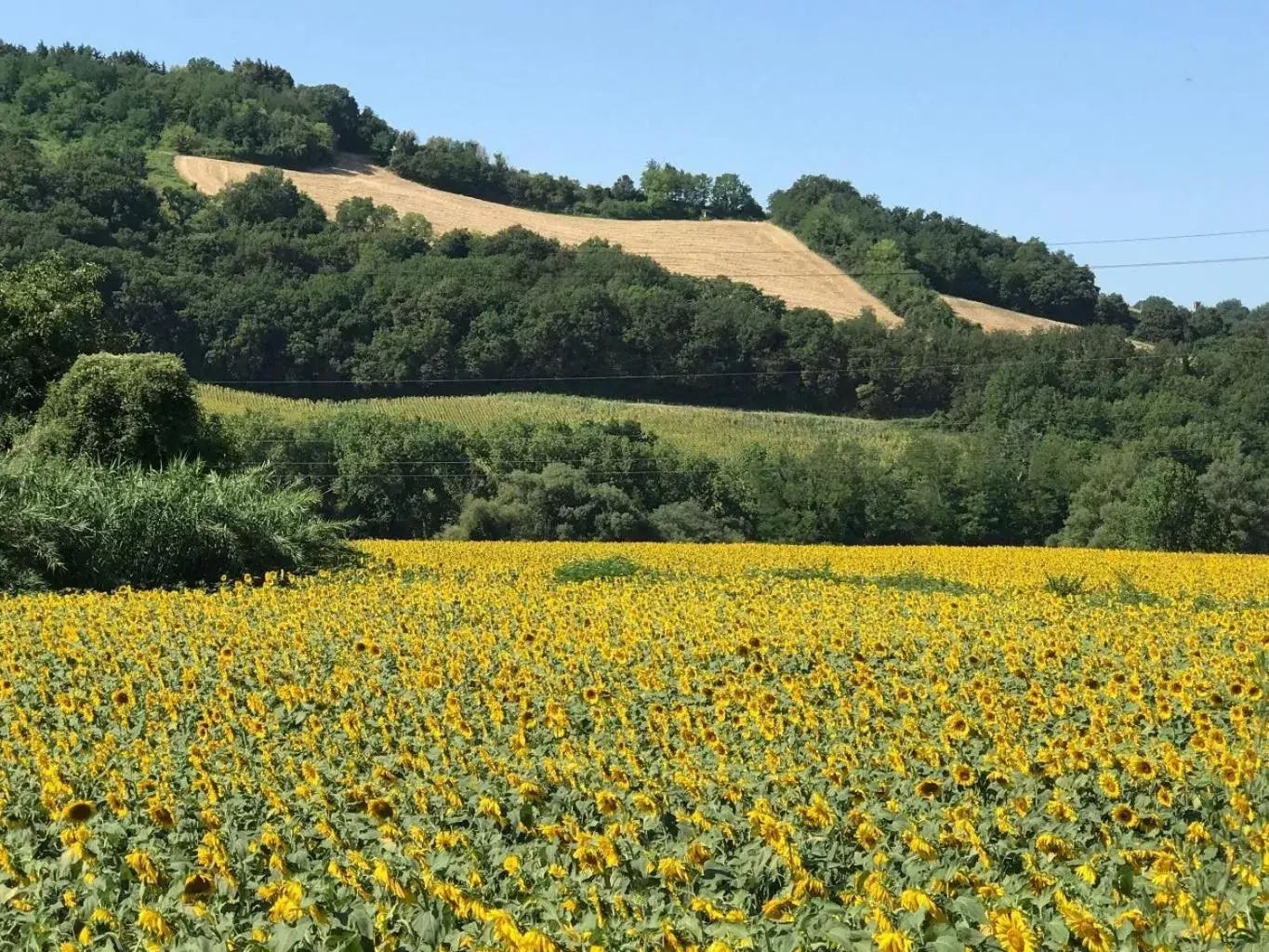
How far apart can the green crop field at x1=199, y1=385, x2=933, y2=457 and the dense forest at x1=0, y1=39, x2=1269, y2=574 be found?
193cm

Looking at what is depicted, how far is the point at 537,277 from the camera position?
89.6 m

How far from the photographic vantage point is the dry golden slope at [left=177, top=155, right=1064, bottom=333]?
97625mm

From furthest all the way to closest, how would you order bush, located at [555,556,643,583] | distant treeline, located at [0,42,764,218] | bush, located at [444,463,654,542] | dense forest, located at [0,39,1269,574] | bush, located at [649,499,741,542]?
distant treeline, located at [0,42,764,218] → bush, located at [649,499,741,542] → dense forest, located at [0,39,1269,574] → bush, located at [444,463,654,542] → bush, located at [555,556,643,583]

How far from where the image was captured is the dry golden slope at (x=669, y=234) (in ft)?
320

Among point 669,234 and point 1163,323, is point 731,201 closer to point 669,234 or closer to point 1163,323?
point 669,234

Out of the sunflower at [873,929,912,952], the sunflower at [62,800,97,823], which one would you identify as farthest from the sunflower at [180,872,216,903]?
the sunflower at [873,929,912,952]

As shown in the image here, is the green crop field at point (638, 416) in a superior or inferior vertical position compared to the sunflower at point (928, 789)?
superior

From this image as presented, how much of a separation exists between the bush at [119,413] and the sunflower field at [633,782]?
15.4 m

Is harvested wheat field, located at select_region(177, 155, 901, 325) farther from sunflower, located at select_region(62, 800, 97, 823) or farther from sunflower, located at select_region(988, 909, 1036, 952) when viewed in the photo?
sunflower, located at select_region(988, 909, 1036, 952)

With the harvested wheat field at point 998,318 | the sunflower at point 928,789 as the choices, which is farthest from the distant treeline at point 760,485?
the sunflower at point 928,789

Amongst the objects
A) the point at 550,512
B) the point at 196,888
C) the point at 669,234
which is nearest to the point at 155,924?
the point at 196,888

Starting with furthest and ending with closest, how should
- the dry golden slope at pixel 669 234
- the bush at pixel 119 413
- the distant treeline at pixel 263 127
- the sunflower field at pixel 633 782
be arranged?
the distant treeline at pixel 263 127 < the dry golden slope at pixel 669 234 < the bush at pixel 119 413 < the sunflower field at pixel 633 782

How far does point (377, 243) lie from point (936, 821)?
91384 mm

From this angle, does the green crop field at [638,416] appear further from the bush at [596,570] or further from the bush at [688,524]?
the bush at [596,570]
